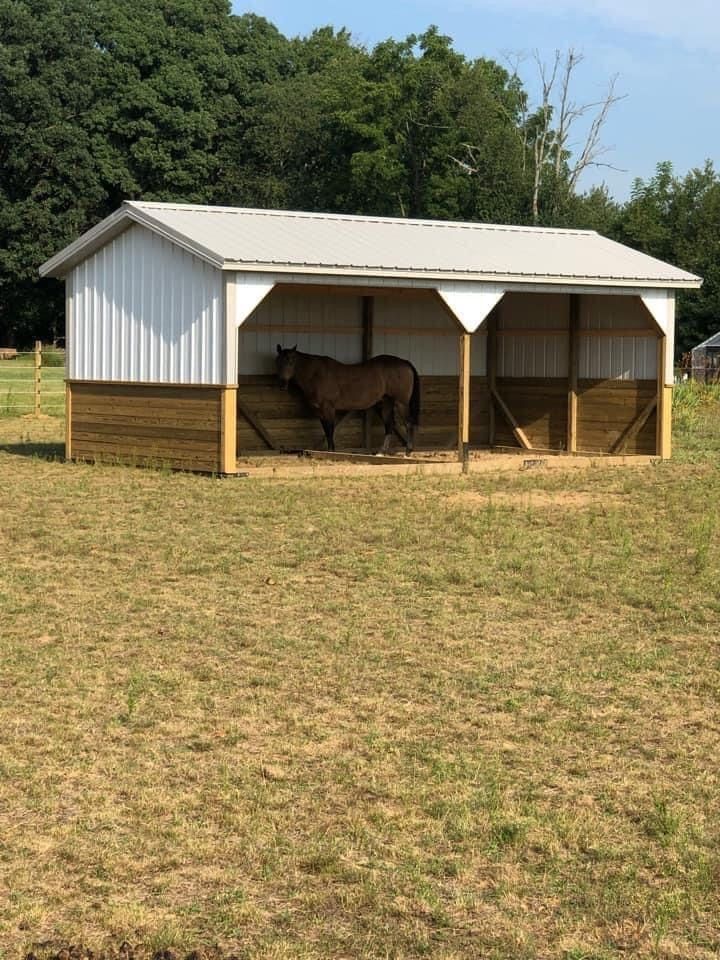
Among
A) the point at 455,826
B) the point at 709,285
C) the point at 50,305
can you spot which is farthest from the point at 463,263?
the point at 709,285

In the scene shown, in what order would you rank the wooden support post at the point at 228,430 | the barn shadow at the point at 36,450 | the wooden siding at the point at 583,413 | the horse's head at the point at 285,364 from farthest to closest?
the wooden siding at the point at 583,413, the barn shadow at the point at 36,450, the horse's head at the point at 285,364, the wooden support post at the point at 228,430

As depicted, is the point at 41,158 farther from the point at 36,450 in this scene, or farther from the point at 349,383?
the point at 349,383

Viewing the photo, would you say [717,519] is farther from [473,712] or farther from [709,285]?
[709,285]

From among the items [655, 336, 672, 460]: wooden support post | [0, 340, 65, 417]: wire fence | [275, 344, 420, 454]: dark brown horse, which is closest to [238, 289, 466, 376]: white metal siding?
[275, 344, 420, 454]: dark brown horse

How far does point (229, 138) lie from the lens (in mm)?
59000

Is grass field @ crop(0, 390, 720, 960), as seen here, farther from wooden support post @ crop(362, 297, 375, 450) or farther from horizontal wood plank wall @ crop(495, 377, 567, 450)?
horizontal wood plank wall @ crop(495, 377, 567, 450)

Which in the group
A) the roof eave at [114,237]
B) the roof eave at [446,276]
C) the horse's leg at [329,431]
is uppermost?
the roof eave at [114,237]

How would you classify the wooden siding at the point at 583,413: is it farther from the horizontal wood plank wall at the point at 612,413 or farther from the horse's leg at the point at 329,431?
the horse's leg at the point at 329,431

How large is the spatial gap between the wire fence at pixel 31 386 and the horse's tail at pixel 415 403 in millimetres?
9369

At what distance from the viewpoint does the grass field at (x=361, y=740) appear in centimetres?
496

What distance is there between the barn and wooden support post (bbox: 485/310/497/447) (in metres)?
0.02

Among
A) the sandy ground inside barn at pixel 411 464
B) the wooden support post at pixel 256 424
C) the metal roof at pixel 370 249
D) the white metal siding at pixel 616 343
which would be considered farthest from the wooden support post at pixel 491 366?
the wooden support post at pixel 256 424

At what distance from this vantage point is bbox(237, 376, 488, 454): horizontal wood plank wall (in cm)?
2023

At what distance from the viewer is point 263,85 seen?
61.9m
